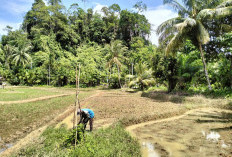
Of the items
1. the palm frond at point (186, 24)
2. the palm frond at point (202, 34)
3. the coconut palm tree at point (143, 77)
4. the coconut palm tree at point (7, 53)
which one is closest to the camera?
the palm frond at point (202, 34)

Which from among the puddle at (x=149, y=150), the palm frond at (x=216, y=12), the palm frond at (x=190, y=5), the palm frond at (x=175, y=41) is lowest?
the puddle at (x=149, y=150)

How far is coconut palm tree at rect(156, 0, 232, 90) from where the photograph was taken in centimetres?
1233

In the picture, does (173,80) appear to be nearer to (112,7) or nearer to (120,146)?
(120,146)

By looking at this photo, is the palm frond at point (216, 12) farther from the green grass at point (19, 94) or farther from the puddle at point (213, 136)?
the green grass at point (19, 94)

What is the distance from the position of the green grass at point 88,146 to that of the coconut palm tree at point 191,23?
32.9 ft

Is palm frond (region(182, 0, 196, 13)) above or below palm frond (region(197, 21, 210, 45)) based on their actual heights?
above

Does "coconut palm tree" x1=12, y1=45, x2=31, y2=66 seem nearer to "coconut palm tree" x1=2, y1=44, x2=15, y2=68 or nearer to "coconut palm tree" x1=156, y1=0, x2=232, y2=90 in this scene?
"coconut palm tree" x1=2, y1=44, x2=15, y2=68

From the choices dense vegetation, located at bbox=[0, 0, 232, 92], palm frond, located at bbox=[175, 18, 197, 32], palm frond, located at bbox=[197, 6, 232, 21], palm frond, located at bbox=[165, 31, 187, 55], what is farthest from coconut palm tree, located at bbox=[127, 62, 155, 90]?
palm frond, located at bbox=[197, 6, 232, 21]

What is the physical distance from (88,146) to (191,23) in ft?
37.8

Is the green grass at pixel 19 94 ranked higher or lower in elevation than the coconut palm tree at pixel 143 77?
lower

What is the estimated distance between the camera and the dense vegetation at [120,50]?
13.7 m

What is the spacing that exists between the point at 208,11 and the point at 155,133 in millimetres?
9950

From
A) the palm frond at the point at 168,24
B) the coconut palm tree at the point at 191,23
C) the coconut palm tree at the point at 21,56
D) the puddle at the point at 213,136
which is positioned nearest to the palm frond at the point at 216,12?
the coconut palm tree at the point at 191,23

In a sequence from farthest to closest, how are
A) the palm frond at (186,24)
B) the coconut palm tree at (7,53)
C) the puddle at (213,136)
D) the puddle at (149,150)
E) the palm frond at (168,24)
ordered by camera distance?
1. the coconut palm tree at (7,53)
2. the palm frond at (168,24)
3. the palm frond at (186,24)
4. the puddle at (213,136)
5. the puddle at (149,150)
